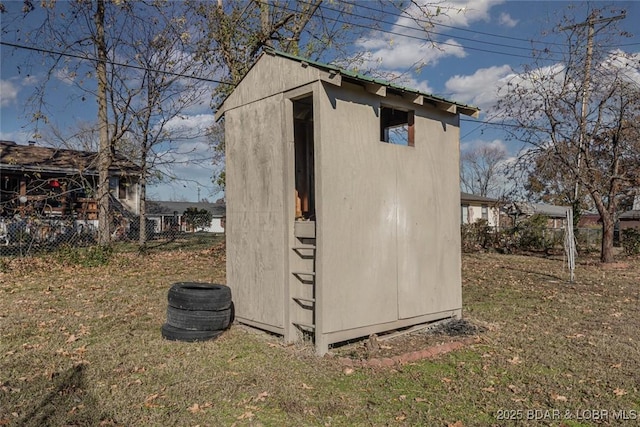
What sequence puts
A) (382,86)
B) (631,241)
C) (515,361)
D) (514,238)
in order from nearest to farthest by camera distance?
1. (515,361)
2. (382,86)
3. (631,241)
4. (514,238)

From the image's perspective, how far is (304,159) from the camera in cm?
640

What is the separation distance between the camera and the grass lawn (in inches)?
131

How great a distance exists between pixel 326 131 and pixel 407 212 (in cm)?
158

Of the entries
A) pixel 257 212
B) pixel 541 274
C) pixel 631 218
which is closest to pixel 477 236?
pixel 541 274

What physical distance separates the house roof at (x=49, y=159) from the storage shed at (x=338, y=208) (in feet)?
38.1

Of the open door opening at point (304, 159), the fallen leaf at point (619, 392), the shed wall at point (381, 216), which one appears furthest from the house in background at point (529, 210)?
the fallen leaf at point (619, 392)

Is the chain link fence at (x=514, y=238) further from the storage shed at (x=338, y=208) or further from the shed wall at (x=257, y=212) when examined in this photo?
the shed wall at (x=257, y=212)

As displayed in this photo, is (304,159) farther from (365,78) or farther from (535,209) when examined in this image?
(535,209)

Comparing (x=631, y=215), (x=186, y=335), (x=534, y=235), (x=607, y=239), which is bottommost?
(x=186, y=335)

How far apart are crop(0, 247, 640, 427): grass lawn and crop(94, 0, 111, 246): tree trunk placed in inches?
250

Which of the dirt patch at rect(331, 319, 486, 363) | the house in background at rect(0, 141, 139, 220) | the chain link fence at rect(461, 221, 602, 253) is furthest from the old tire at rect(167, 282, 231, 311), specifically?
the chain link fence at rect(461, 221, 602, 253)

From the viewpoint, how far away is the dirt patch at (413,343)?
470 cm

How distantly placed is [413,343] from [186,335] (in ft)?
8.57

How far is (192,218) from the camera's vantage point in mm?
38156
